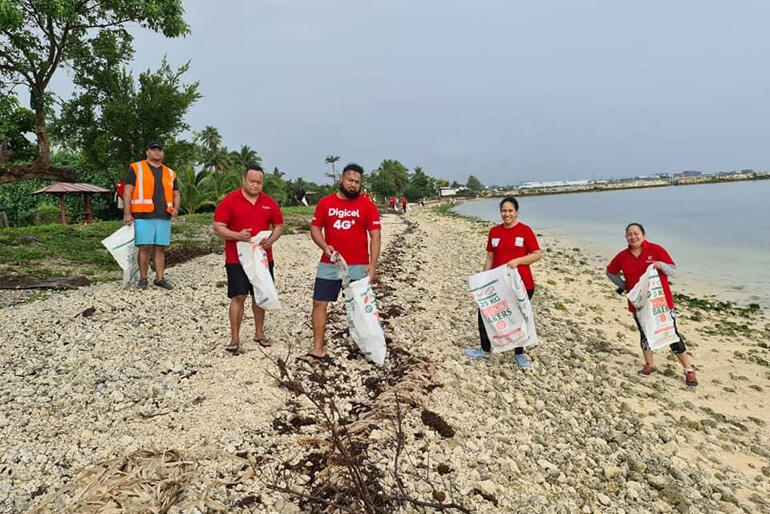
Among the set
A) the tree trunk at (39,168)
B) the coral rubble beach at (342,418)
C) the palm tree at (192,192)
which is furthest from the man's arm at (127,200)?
the palm tree at (192,192)

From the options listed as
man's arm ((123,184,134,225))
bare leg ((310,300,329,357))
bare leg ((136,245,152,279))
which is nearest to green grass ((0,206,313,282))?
→ bare leg ((136,245,152,279))

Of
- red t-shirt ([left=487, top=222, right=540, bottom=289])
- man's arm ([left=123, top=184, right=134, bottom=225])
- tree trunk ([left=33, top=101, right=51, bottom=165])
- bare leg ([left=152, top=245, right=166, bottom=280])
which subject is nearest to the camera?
red t-shirt ([left=487, top=222, right=540, bottom=289])

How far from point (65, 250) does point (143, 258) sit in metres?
4.53

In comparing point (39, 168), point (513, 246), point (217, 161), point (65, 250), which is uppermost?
point (217, 161)

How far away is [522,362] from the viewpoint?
5.26 meters

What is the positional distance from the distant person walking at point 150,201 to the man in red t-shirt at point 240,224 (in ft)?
7.40

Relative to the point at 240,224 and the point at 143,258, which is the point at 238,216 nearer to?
the point at 240,224

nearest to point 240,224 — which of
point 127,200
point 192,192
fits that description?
point 127,200

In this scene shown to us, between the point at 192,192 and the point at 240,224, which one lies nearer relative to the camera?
the point at 240,224

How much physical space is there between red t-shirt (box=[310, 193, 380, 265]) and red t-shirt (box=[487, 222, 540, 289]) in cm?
139

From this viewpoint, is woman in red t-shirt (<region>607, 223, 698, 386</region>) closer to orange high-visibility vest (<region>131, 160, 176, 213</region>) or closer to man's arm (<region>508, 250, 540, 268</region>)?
man's arm (<region>508, 250, 540, 268</region>)

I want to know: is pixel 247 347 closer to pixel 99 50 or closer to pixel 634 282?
pixel 634 282

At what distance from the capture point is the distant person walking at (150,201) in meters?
6.34

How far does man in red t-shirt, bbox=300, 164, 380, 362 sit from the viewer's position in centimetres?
456
